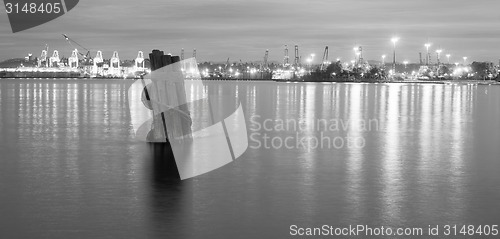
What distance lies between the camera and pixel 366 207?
337 inches

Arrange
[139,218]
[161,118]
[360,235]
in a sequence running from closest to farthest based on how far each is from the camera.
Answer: [360,235]
[139,218]
[161,118]

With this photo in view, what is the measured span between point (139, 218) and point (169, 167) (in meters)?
3.78

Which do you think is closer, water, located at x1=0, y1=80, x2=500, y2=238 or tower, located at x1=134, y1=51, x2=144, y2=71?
water, located at x1=0, y1=80, x2=500, y2=238

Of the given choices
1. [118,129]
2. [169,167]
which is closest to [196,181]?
[169,167]

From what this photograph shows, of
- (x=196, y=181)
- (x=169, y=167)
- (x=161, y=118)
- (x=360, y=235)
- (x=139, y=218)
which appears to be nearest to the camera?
(x=360, y=235)

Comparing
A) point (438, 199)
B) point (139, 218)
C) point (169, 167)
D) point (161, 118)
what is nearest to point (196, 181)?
point (169, 167)

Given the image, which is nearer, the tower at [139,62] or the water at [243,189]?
the water at [243,189]

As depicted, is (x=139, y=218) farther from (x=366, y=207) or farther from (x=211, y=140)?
(x=211, y=140)

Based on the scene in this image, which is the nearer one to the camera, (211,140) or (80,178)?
(80,178)

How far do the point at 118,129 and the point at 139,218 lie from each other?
11637 mm

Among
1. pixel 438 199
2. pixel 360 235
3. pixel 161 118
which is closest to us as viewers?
pixel 360 235

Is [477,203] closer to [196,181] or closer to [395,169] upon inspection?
[395,169]

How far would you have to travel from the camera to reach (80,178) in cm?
1062

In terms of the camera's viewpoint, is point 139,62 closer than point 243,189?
No
